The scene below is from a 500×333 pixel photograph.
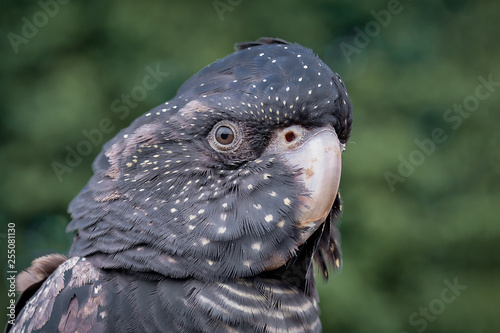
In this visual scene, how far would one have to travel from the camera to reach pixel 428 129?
5129mm

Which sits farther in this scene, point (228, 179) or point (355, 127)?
point (355, 127)

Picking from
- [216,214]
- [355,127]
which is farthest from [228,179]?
[355,127]

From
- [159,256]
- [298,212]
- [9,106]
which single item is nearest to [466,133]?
[298,212]

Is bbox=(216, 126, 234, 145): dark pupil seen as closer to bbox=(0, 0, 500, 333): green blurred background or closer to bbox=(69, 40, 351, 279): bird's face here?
bbox=(69, 40, 351, 279): bird's face

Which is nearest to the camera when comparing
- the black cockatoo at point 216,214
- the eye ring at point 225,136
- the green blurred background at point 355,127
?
the black cockatoo at point 216,214

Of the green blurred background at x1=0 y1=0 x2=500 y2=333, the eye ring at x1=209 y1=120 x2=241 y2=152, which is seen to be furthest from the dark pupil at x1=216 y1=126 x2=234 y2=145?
the green blurred background at x1=0 y1=0 x2=500 y2=333

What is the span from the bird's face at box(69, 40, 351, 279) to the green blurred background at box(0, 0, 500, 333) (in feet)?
8.34

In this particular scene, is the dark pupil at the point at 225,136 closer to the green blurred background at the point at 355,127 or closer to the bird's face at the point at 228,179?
the bird's face at the point at 228,179

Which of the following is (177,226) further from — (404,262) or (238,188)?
(404,262)

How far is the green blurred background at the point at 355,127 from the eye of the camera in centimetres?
482

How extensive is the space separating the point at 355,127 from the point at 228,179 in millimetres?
2887

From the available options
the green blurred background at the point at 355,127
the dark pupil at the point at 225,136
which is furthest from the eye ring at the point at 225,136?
the green blurred background at the point at 355,127

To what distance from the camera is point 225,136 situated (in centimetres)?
228

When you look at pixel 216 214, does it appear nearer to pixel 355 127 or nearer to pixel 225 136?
pixel 225 136
